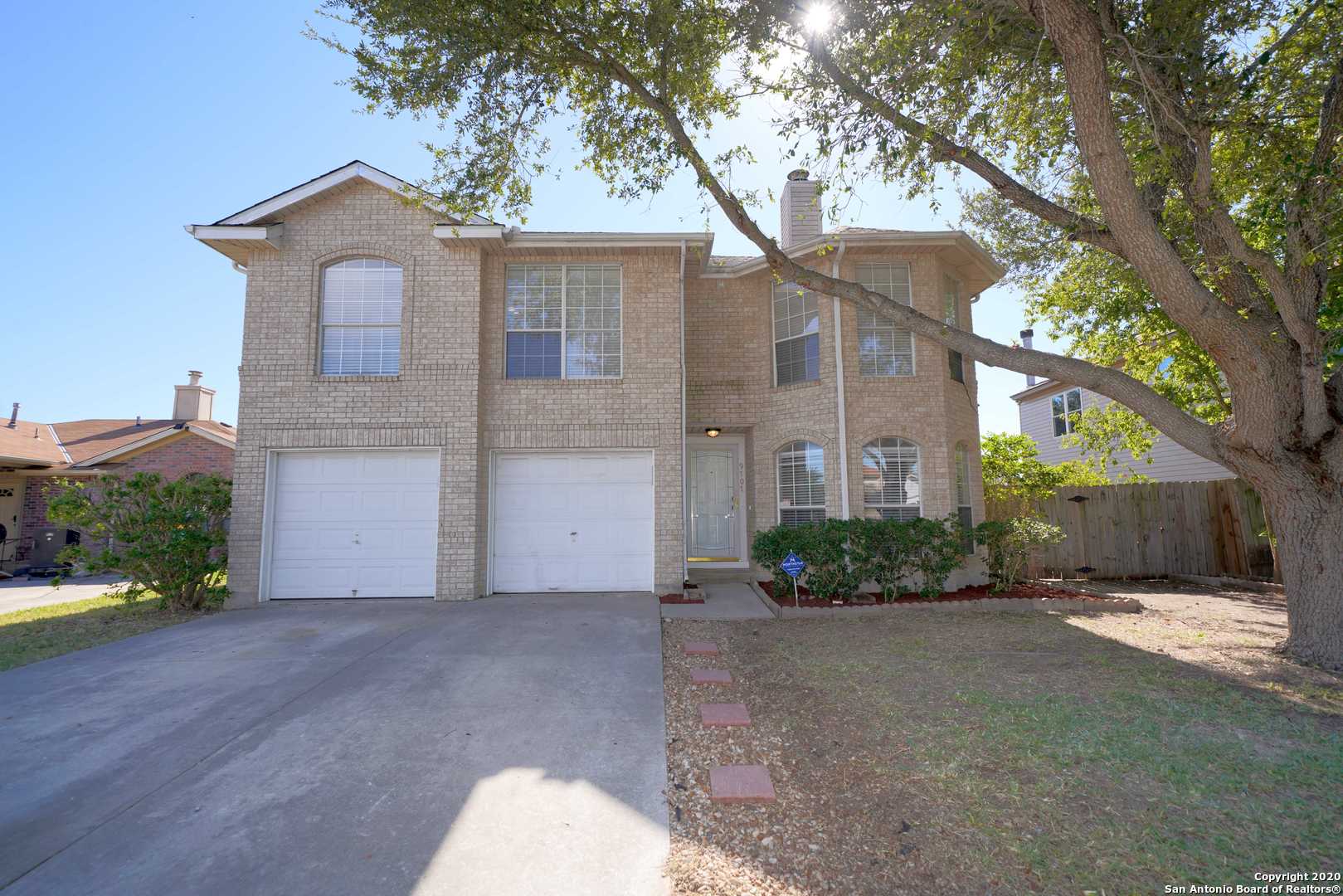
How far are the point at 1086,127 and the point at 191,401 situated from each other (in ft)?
76.6

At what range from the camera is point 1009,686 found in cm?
510

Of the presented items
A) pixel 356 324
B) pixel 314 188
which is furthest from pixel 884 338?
pixel 314 188

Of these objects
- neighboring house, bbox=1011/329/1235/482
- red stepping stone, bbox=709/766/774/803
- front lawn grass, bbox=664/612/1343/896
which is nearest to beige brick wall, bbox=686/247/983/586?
front lawn grass, bbox=664/612/1343/896

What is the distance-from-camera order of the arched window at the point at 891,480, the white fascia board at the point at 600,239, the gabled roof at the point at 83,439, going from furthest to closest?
the gabled roof at the point at 83,439 → the arched window at the point at 891,480 → the white fascia board at the point at 600,239

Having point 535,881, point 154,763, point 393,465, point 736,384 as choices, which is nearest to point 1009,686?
point 535,881

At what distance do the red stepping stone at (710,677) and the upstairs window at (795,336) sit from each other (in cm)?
616

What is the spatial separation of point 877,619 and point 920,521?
1.70 metres

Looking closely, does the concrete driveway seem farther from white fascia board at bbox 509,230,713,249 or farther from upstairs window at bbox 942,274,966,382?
upstairs window at bbox 942,274,966,382

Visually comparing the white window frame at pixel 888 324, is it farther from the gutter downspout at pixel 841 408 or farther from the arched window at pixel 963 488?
the arched window at pixel 963 488

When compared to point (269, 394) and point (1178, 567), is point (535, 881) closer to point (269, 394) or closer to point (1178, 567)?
point (269, 394)

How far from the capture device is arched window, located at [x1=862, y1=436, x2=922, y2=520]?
9766 millimetres

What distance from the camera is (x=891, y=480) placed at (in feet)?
32.3

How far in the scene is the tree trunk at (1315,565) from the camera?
5.61 meters

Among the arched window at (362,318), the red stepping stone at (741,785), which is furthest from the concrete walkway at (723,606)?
the arched window at (362,318)
